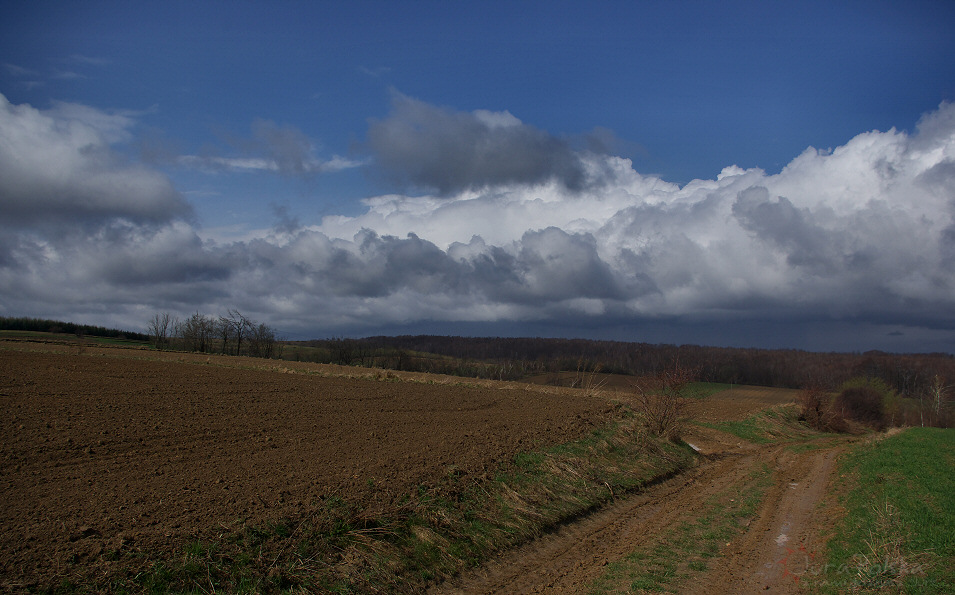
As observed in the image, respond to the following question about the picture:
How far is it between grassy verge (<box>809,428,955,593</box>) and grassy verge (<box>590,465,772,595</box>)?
74.1 inches

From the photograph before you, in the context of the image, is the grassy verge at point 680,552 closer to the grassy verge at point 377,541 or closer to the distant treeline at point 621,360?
the grassy verge at point 377,541

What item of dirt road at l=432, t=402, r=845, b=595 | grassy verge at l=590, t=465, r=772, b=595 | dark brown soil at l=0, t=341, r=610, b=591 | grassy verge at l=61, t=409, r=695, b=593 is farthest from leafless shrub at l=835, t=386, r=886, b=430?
grassy verge at l=61, t=409, r=695, b=593

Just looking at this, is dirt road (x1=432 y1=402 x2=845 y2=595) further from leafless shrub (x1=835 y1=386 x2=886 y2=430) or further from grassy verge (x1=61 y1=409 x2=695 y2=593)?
leafless shrub (x1=835 y1=386 x2=886 y2=430)

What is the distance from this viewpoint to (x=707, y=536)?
1105 cm

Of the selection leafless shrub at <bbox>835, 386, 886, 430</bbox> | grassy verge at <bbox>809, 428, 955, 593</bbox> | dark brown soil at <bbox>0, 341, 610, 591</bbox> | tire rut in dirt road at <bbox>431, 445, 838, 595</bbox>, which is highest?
dark brown soil at <bbox>0, 341, 610, 591</bbox>

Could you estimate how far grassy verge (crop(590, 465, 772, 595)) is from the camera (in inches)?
333

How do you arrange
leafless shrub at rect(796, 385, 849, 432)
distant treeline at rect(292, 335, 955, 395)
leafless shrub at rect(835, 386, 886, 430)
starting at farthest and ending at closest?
distant treeline at rect(292, 335, 955, 395)
leafless shrub at rect(835, 386, 886, 430)
leafless shrub at rect(796, 385, 849, 432)

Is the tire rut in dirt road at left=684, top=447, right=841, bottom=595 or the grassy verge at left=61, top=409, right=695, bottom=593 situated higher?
the grassy verge at left=61, top=409, right=695, bottom=593

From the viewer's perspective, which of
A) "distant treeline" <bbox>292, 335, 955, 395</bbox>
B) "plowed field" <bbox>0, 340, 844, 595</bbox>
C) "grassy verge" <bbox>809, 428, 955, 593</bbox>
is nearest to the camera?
"grassy verge" <bbox>809, 428, 955, 593</bbox>

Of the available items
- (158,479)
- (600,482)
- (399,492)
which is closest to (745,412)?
(600,482)

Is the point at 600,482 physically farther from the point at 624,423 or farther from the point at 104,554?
the point at 104,554

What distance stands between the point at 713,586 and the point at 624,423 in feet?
45.5

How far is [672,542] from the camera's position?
10617 mm

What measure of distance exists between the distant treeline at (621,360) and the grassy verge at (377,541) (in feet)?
207
